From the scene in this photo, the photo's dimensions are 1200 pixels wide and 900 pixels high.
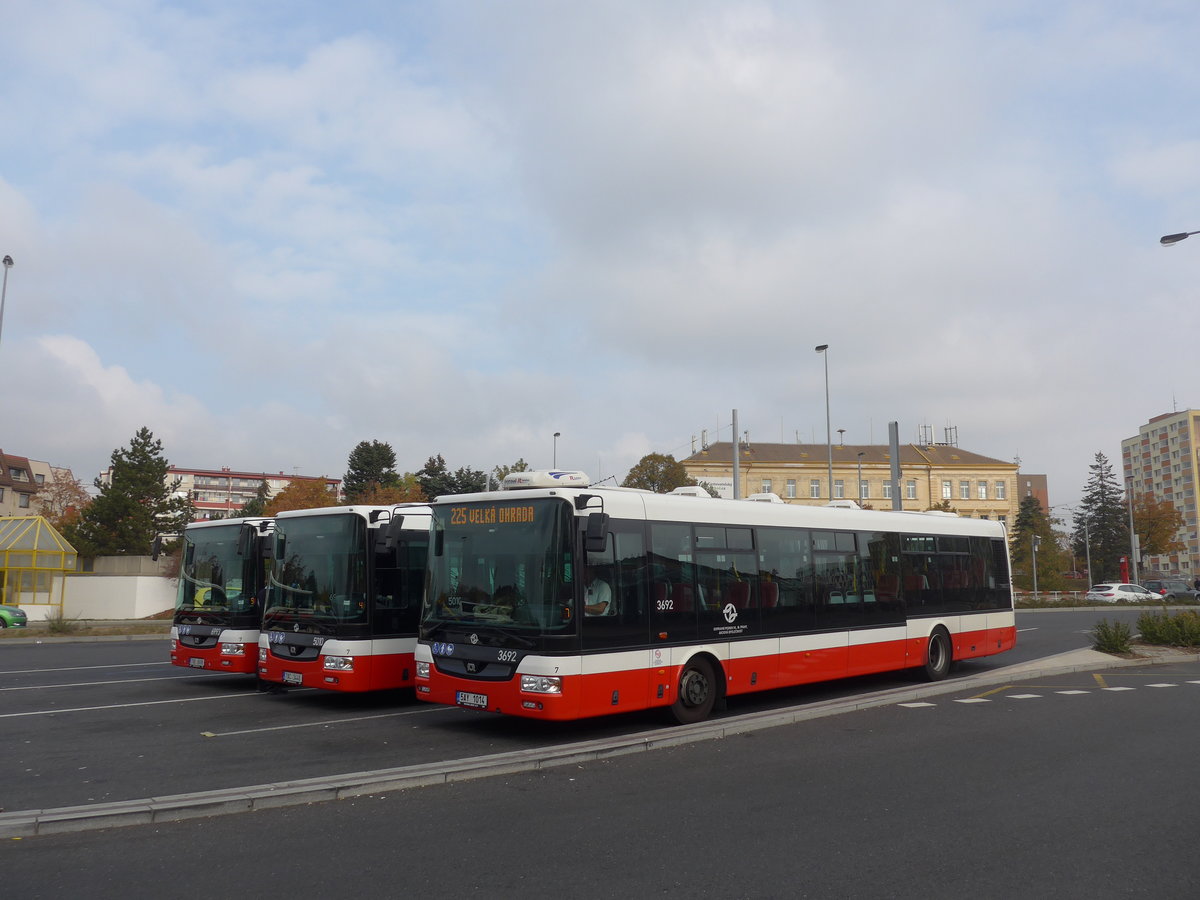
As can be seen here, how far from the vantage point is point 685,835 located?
6711 millimetres

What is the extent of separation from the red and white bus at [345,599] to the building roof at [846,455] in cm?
8020

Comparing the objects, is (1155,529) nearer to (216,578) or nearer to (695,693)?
(695,693)

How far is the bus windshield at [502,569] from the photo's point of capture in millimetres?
10078

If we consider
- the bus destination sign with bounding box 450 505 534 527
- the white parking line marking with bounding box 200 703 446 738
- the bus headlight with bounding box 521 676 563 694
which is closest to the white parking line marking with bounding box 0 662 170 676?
the white parking line marking with bounding box 200 703 446 738

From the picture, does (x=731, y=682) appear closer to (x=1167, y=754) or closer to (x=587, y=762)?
(x=587, y=762)

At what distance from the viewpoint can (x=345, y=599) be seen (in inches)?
497

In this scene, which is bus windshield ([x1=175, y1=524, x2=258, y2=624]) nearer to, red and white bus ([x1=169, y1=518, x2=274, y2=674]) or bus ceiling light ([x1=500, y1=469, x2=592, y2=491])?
red and white bus ([x1=169, y1=518, x2=274, y2=674])

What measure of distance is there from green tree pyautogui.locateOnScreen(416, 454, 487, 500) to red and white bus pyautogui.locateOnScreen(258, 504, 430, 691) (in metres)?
40.3

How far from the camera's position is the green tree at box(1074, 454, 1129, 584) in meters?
89.4

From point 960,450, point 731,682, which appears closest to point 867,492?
point 960,450

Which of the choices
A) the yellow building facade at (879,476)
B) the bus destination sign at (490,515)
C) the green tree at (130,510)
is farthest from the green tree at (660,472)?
the bus destination sign at (490,515)

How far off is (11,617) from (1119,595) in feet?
186

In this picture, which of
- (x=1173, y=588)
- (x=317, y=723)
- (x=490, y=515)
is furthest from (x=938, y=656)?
(x=1173, y=588)

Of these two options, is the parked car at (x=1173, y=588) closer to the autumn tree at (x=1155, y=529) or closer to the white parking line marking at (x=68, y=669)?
the autumn tree at (x=1155, y=529)
